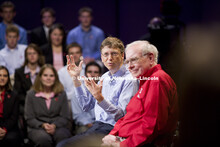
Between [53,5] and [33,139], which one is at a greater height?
[53,5]

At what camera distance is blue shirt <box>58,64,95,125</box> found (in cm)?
349

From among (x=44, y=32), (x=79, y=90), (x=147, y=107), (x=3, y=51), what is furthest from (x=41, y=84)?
(x=147, y=107)

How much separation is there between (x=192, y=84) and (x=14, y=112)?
6.68 ft

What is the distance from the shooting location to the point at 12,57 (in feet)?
12.6

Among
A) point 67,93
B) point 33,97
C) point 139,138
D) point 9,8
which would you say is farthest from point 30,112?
point 139,138

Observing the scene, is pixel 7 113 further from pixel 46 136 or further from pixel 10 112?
pixel 46 136

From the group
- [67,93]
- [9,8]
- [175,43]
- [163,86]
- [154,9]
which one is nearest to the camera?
[163,86]

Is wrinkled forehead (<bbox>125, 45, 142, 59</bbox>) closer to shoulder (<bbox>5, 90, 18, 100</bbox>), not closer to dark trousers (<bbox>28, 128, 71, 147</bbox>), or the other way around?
dark trousers (<bbox>28, 128, 71, 147</bbox>)

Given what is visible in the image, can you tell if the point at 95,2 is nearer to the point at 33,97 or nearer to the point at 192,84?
the point at 33,97

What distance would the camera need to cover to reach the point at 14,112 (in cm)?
339

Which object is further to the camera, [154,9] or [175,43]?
[154,9]

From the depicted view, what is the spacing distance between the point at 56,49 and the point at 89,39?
1.35ft

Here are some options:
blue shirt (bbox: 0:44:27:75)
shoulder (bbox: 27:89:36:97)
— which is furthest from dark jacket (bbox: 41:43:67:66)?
shoulder (bbox: 27:89:36:97)

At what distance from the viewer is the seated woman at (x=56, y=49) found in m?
3.95
